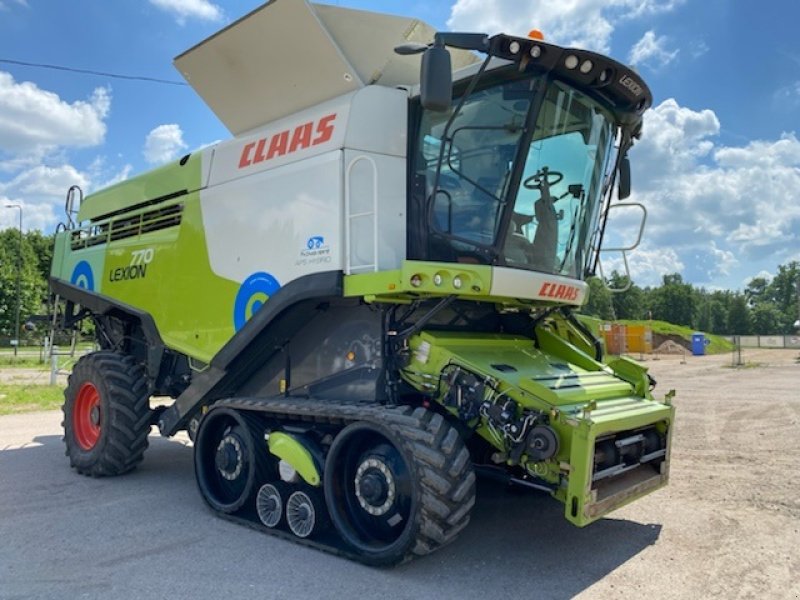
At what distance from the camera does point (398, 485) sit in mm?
4523

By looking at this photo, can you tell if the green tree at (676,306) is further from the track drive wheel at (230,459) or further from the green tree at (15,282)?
the track drive wheel at (230,459)

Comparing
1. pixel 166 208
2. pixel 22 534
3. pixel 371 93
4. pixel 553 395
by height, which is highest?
pixel 371 93

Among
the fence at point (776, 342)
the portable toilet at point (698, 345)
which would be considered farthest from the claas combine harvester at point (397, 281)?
the fence at point (776, 342)

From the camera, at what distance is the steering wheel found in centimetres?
513

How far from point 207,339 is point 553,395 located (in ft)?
11.3

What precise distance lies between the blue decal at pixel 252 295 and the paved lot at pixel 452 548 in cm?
177

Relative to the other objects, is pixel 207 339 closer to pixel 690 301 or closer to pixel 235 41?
pixel 235 41

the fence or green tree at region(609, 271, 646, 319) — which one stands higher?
green tree at region(609, 271, 646, 319)

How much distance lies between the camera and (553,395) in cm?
460

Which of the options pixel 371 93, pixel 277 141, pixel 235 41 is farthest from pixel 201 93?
pixel 371 93

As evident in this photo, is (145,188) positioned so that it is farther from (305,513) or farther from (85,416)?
(305,513)

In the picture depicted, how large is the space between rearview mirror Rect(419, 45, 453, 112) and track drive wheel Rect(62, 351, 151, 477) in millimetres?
4914

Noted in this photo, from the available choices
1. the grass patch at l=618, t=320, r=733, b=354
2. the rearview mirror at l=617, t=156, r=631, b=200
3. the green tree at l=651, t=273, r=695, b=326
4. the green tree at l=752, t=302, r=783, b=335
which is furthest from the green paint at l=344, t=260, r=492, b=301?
the green tree at l=752, t=302, r=783, b=335

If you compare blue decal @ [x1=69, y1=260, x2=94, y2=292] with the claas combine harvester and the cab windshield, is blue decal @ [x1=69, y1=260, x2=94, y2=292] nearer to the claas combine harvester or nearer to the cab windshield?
the claas combine harvester
